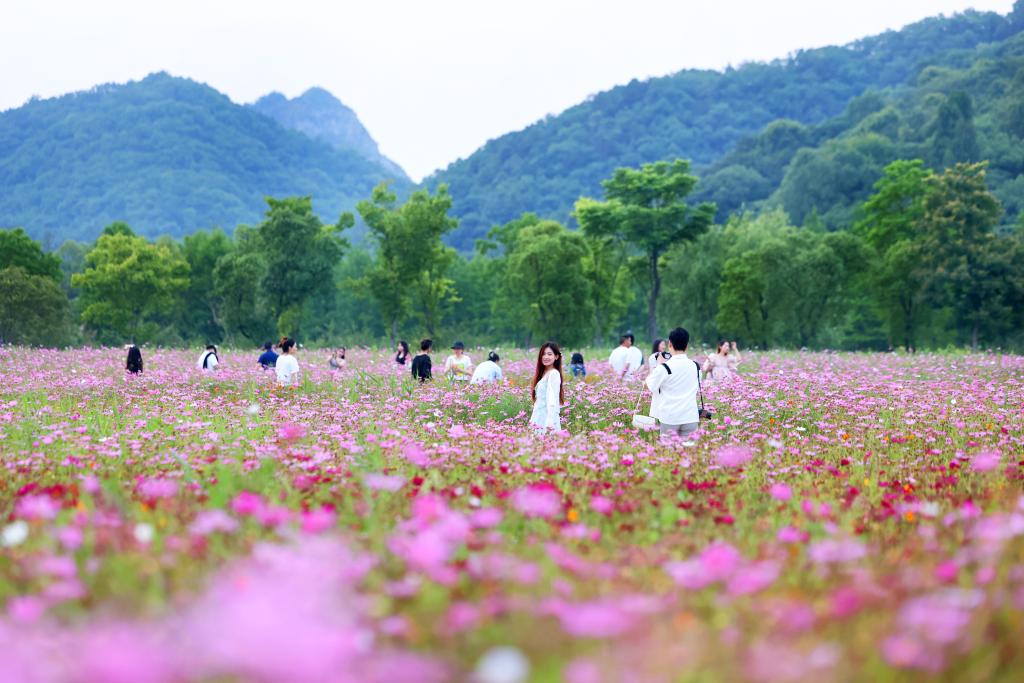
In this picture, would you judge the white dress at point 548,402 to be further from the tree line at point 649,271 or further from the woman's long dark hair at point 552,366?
the tree line at point 649,271

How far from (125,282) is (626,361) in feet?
152

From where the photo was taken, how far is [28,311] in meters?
42.6

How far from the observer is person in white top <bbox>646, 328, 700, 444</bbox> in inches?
393

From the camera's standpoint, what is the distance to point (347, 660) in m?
2.02

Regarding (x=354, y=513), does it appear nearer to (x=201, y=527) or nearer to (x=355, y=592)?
(x=201, y=527)

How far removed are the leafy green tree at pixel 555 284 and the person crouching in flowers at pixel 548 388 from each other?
1618 inches

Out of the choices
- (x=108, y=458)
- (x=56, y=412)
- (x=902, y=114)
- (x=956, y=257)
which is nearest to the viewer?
(x=108, y=458)

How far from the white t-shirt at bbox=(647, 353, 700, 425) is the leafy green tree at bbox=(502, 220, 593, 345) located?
→ 41831 mm

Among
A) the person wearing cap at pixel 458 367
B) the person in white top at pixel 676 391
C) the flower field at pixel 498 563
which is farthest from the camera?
the person wearing cap at pixel 458 367

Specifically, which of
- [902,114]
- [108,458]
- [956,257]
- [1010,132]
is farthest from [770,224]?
[108,458]

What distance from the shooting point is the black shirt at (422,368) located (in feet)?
54.3

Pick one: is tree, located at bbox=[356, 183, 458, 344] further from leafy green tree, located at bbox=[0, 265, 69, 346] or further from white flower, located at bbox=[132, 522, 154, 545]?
white flower, located at bbox=[132, 522, 154, 545]

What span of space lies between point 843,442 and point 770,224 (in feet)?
212

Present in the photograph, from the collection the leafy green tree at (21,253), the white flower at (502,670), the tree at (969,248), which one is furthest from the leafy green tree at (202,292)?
the white flower at (502,670)
